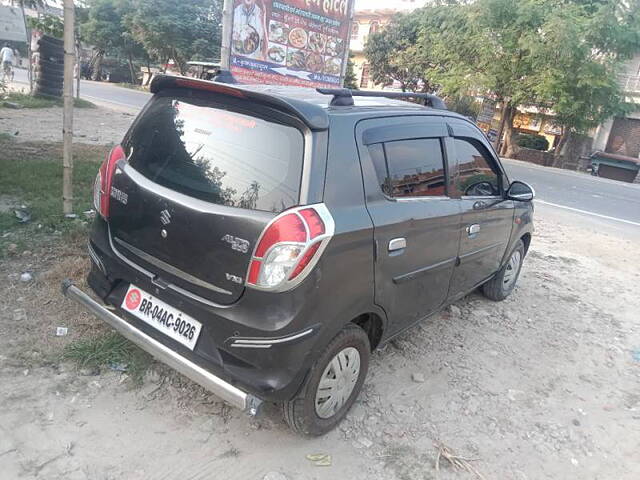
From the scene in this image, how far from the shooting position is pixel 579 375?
3.89 metres

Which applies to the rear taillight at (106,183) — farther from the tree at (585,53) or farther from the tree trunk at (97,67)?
the tree trunk at (97,67)

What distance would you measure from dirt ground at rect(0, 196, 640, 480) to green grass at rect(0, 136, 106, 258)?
1.42ft

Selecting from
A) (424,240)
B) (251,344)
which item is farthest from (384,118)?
(251,344)

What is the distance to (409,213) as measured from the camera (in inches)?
115

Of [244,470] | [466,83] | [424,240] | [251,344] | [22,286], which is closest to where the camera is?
[251,344]

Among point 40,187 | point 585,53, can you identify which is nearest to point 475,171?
point 40,187

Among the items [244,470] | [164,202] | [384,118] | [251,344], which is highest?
[384,118]

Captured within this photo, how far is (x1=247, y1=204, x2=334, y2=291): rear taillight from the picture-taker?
2266mm

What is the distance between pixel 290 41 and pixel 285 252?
5.43 metres

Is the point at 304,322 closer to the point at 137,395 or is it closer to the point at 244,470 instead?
the point at 244,470

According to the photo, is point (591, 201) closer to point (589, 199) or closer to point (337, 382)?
point (589, 199)

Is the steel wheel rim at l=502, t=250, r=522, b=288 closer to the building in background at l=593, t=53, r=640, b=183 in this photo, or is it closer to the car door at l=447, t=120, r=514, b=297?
the car door at l=447, t=120, r=514, b=297

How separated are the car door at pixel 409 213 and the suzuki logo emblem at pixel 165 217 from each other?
39.3 inches

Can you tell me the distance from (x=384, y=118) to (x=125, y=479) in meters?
2.23
